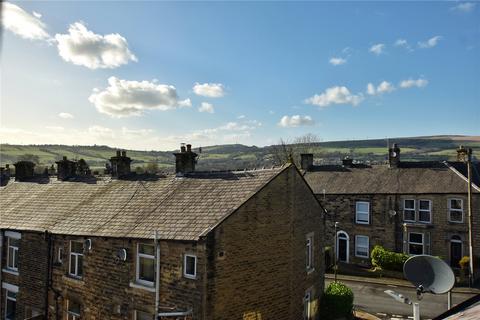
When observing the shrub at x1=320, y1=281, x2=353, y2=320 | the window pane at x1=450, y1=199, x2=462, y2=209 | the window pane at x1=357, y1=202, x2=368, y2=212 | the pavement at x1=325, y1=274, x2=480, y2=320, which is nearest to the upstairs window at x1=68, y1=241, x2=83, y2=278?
the shrub at x1=320, y1=281, x2=353, y2=320

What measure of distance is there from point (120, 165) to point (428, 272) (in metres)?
15.6

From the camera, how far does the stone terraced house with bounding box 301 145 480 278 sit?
29.9 metres

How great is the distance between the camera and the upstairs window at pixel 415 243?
31209 millimetres

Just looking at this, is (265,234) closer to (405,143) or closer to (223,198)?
(223,198)

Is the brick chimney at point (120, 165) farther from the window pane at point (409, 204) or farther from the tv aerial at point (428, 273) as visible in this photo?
the window pane at point (409, 204)

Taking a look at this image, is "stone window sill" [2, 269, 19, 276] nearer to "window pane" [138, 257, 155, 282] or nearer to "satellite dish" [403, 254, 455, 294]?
"window pane" [138, 257, 155, 282]

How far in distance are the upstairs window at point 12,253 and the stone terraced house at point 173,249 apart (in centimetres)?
5

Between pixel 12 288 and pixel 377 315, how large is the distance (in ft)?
60.1

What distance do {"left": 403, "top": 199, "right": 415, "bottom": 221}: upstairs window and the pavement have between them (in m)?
5.54

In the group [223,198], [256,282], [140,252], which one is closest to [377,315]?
[256,282]

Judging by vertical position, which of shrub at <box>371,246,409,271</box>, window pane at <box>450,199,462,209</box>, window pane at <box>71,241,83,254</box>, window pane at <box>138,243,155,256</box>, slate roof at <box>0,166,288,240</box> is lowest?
shrub at <box>371,246,409,271</box>

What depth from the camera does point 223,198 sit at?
1508 cm

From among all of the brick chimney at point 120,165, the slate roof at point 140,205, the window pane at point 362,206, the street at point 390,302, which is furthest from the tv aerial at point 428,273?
the window pane at point 362,206

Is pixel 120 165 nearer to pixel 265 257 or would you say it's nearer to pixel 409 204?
pixel 265 257
